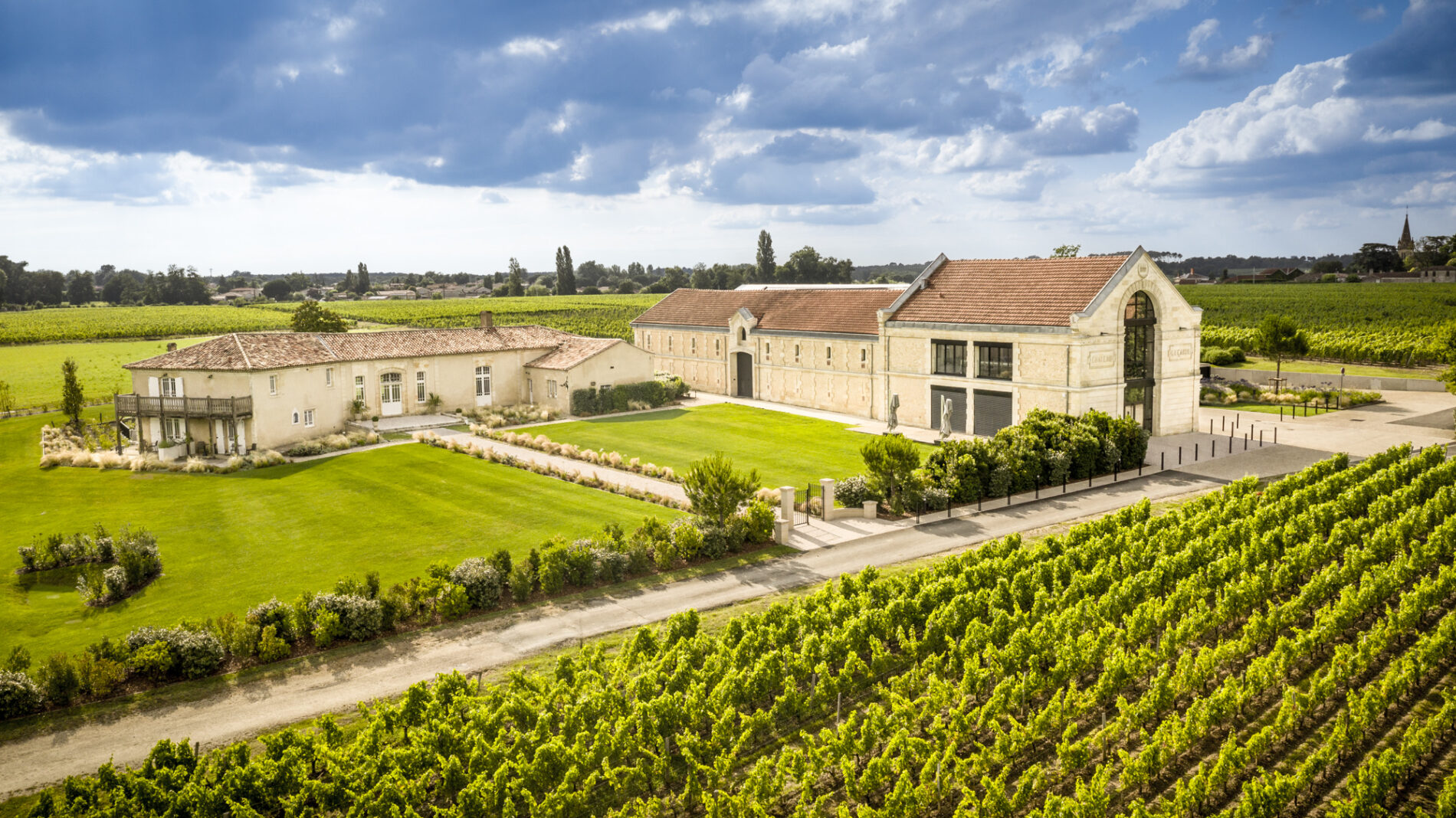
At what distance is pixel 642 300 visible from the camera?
14462cm

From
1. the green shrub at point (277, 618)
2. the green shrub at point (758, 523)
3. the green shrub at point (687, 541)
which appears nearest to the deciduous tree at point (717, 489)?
the green shrub at point (758, 523)

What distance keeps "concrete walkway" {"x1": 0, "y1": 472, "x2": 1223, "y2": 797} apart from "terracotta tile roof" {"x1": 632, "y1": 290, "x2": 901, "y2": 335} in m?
25.1

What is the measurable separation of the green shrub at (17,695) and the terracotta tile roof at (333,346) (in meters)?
28.0

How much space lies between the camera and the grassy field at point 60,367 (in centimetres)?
6125

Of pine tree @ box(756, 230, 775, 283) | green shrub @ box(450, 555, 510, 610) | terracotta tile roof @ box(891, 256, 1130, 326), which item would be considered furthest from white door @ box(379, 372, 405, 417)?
pine tree @ box(756, 230, 775, 283)

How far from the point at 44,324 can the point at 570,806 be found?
105 metres

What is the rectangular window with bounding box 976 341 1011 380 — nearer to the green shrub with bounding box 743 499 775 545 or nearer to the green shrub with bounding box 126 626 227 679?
the green shrub with bounding box 743 499 775 545

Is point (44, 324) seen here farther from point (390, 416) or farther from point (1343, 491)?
point (1343, 491)

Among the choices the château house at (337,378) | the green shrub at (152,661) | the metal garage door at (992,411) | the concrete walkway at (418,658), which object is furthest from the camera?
the metal garage door at (992,411)

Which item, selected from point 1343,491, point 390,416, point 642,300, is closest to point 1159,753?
point 1343,491

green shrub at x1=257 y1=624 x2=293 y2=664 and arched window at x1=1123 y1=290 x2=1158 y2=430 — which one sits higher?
arched window at x1=1123 y1=290 x2=1158 y2=430

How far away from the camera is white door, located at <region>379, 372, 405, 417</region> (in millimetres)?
51469

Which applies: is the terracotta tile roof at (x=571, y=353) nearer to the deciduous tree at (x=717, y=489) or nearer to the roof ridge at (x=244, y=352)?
the roof ridge at (x=244, y=352)

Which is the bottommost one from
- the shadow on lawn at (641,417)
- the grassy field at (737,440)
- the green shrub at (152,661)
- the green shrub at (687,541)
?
the green shrub at (152,661)
